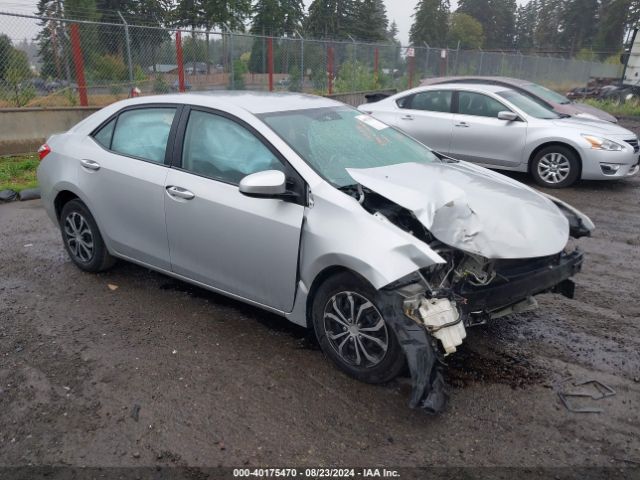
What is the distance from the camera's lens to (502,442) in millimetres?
2855

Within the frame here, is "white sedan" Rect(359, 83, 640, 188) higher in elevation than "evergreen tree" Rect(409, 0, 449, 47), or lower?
lower

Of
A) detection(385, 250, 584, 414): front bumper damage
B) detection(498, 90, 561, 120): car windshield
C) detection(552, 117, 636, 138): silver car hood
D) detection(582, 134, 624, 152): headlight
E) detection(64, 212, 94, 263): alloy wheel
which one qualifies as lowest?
detection(64, 212, 94, 263): alloy wheel

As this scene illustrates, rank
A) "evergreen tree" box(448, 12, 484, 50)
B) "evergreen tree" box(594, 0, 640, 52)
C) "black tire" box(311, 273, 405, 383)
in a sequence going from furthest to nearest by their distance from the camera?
"evergreen tree" box(448, 12, 484, 50) → "evergreen tree" box(594, 0, 640, 52) → "black tire" box(311, 273, 405, 383)

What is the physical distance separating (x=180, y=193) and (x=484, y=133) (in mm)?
6346

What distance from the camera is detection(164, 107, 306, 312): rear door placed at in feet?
11.5

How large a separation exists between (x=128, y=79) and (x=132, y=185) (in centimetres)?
896

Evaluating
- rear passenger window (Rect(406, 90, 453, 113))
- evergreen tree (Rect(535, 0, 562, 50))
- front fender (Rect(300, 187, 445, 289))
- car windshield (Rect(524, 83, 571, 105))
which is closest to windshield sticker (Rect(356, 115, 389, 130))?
front fender (Rect(300, 187, 445, 289))

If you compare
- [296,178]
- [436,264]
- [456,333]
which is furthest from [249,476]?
[296,178]

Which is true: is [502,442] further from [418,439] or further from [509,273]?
[509,273]

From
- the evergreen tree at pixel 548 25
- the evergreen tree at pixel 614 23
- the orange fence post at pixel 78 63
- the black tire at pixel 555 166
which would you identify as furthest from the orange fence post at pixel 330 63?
the evergreen tree at pixel 548 25

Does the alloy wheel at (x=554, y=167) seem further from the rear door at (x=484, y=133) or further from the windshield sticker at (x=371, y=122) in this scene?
the windshield sticker at (x=371, y=122)

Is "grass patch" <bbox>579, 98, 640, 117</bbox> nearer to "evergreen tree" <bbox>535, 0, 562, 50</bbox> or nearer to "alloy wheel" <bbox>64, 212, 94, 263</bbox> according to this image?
"alloy wheel" <bbox>64, 212, 94, 263</bbox>

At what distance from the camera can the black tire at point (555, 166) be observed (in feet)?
27.6

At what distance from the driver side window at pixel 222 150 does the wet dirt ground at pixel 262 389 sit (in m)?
1.14
